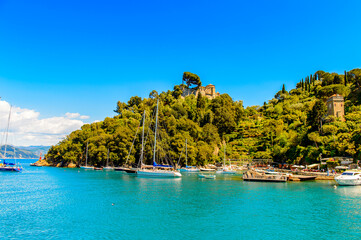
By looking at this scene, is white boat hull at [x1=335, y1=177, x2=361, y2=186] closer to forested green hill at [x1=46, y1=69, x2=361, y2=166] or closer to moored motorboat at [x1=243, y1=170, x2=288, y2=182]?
moored motorboat at [x1=243, y1=170, x2=288, y2=182]

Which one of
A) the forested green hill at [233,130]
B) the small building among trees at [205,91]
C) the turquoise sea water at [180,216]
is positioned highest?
the small building among trees at [205,91]

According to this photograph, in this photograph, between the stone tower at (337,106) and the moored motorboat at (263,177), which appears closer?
the moored motorboat at (263,177)

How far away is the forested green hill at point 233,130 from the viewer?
65.8 m

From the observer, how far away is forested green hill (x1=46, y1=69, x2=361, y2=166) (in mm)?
65812

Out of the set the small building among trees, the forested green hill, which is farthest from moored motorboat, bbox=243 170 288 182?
the small building among trees

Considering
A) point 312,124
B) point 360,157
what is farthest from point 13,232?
point 312,124

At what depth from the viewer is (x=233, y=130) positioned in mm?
110812

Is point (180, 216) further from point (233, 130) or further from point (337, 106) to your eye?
point (233, 130)

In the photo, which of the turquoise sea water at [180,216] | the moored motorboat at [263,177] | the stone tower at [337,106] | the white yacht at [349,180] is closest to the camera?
the turquoise sea water at [180,216]

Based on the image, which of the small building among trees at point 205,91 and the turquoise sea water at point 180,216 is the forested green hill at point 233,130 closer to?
the small building among trees at point 205,91

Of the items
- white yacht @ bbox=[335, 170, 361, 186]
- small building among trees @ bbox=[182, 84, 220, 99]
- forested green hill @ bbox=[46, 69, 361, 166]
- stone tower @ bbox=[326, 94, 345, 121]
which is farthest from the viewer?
small building among trees @ bbox=[182, 84, 220, 99]

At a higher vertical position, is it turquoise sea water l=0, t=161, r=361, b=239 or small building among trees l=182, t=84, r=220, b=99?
small building among trees l=182, t=84, r=220, b=99

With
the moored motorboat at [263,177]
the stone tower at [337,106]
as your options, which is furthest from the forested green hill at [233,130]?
the moored motorboat at [263,177]

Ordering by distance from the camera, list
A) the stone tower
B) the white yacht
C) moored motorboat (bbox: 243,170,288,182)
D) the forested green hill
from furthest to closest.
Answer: the stone tower
the forested green hill
moored motorboat (bbox: 243,170,288,182)
the white yacht
